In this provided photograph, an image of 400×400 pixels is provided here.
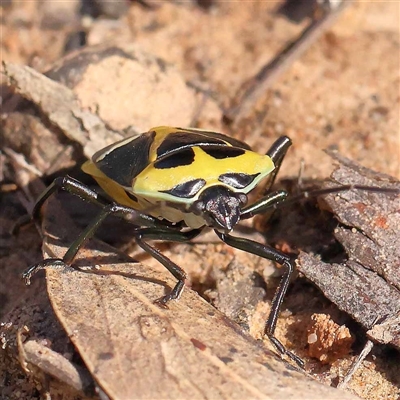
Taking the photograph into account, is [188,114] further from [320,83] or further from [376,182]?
[376,182]

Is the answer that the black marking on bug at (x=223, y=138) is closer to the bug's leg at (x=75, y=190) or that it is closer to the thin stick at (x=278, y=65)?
the bug's leg at (x=75, y=190)

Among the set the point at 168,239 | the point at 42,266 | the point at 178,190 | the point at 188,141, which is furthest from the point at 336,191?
the point at 42,266

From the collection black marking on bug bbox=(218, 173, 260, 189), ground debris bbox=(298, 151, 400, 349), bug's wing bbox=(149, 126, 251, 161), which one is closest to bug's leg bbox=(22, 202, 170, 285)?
bug's wing bbox=(149, 126, 251, 161)

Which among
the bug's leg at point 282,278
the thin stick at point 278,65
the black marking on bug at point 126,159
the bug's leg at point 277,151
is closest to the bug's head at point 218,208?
the bug's leg at point 282,278

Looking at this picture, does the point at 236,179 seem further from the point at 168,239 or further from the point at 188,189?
the point at 168,239

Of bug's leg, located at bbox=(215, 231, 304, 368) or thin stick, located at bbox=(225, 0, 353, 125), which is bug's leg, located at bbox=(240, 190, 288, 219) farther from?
thin stick, located at bbox=(225, 0, 353, 125)

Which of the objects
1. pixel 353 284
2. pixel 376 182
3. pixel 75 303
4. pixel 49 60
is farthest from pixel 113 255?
pixel 49 60
